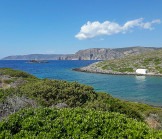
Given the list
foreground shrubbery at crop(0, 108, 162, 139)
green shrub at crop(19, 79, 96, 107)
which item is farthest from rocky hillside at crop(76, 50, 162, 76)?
foreground shrubbery at crop(0, 108, 162, 139)

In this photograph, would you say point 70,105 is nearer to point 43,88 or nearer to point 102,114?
point 43,88

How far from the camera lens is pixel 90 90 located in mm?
20641

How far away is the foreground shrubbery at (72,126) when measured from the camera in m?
8.21

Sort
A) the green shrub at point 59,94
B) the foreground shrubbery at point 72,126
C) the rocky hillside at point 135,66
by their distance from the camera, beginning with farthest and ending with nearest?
the rocky hillside at point 135,66 → the green shrub at point 59,94 → the foreground shrubbery at point 72,126

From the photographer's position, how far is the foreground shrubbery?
821 centimetres

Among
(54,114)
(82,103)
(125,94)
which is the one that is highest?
(54,114)

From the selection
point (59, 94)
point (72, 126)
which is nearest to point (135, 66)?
point (59, 94)

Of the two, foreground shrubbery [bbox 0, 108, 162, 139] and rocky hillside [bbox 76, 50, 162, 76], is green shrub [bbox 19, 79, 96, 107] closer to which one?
foreground shrubbery [bbox 0, 108, 162, 139]

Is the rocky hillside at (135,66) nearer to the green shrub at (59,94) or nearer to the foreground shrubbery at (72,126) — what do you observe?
the green shrub at (59,94)

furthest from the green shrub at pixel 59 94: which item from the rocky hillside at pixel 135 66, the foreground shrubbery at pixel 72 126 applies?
the rocky hillside at pixel 135 66

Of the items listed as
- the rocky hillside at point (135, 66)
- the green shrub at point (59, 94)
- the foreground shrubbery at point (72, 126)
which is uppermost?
the foreground shrubbery at point (72, 126)

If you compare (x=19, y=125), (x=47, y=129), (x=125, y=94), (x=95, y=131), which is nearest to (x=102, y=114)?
(x=95, y=131)

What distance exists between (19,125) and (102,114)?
2.86 meters

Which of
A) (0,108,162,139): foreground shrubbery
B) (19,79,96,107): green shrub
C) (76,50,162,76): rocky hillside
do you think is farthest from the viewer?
(76,50,162,76): rocky hillside
